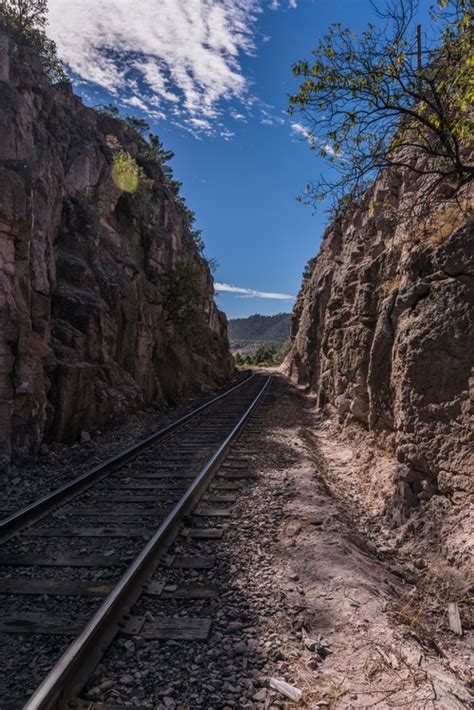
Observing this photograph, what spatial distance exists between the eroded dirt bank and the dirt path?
0.04 ft

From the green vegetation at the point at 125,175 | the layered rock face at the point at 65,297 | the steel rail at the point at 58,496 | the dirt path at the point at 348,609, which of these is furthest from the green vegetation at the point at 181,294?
the dirt path at the point at 348,609

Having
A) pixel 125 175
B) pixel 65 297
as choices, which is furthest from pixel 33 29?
pixel 65 297

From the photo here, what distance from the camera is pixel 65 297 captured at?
1162cm

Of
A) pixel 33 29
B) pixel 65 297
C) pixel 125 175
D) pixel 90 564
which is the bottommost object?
pixel 90 564

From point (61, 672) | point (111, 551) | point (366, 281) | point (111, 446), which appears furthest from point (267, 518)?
point (366, 281)

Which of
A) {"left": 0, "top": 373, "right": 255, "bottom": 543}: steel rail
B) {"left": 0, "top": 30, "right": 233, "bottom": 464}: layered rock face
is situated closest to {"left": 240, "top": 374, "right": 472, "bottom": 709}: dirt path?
{"left": 0, "top": 373, "right": 255, "bottom": 543}: steel rail

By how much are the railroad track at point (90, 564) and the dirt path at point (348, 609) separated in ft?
2.28

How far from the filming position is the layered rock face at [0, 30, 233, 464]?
27.1ft

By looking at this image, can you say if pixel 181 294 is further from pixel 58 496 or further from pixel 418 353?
pixel 418 353

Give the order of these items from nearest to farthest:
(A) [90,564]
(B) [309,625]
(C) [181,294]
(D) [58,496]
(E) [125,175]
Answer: (B) [309,625]
(A) [90,564]
(D) [58,496]
(C) [181,294]
(E) [125,175]

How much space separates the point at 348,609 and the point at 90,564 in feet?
8.33

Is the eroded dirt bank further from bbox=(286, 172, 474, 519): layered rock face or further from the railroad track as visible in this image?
bbox=(286, 172, 474, 519): layered rock face

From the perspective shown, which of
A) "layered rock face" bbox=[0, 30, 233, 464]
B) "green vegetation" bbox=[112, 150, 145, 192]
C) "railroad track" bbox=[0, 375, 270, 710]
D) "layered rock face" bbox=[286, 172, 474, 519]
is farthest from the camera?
"green vegetation" bbox=[112, 150, 145, 192]

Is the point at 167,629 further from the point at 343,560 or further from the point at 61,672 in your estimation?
the point at 343,560
